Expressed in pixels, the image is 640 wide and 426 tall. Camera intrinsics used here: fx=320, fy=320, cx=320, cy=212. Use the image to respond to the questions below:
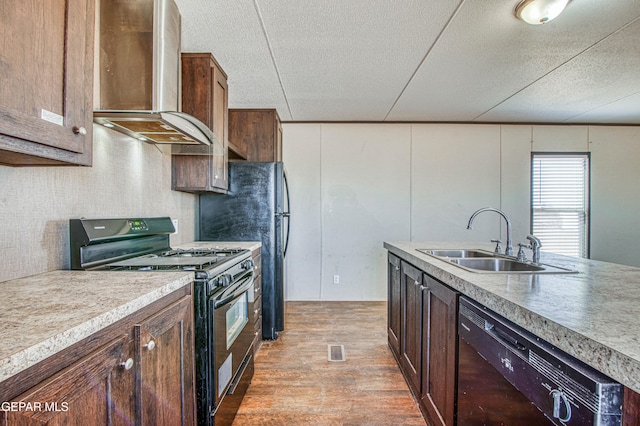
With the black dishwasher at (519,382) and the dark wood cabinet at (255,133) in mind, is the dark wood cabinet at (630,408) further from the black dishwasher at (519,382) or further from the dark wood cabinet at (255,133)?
the dark wood cabinet at (255,133)

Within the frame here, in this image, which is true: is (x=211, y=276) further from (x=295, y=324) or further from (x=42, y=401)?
(x=295, y=324)

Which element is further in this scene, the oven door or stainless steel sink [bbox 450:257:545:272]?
stainless steel sink [bbox 450:257:545:272]

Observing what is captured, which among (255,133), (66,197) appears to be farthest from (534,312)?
(255,133)

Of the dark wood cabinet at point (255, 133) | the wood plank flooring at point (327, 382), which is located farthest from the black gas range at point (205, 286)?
the dark wood cabinet at point (255, 133)

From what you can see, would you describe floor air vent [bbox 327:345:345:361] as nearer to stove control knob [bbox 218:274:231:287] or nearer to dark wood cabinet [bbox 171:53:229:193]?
stove control knob [bbox 218:274:231:287]

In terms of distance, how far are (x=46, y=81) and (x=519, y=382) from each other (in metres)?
1.65

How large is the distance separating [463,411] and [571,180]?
4164 mm

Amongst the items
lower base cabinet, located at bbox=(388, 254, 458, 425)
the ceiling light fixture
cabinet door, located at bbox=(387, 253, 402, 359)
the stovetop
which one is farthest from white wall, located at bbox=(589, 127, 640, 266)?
the stovetop

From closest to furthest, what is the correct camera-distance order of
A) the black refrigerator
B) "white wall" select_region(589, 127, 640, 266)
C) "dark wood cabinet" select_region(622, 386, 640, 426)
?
1. "dark wood cabinet" select_region(622, 386, 640, 426)
2. the black refrigerator
3. "white wall" select_region(589, 127, 640, 266)

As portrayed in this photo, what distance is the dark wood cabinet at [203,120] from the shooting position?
7.43 ft

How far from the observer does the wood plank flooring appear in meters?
1.89

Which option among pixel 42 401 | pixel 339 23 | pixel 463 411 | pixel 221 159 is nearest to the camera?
pixel 42 401

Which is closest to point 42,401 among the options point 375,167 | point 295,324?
point 295,324

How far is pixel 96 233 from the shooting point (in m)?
1.52
